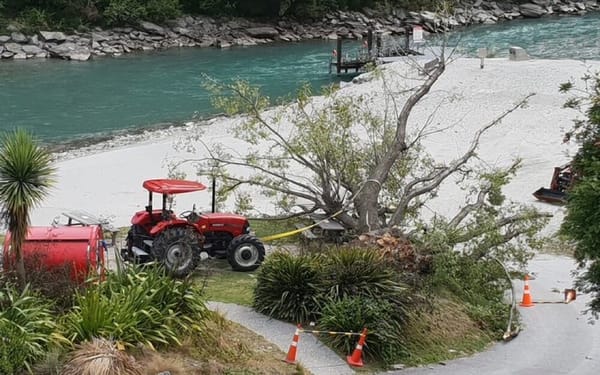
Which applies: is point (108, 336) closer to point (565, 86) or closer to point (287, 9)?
point (565, 86)

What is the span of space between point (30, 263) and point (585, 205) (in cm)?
745

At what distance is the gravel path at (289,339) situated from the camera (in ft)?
44.1

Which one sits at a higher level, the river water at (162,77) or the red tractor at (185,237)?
the river water at (162,77)

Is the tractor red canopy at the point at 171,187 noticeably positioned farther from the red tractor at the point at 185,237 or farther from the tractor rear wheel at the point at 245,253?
the tractor rear wheel at the point at 245,253

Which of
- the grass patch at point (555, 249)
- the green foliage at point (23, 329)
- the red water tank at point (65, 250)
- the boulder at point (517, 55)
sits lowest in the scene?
the grass patch at point (555, 249)

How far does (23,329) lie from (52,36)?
175 feet

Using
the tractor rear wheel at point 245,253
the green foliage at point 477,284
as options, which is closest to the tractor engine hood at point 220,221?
the tractor rear wheel at point 245,253

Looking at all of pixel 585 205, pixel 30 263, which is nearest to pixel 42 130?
pixel 30 263

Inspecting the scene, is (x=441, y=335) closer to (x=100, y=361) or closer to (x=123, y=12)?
(x=100, y=361)

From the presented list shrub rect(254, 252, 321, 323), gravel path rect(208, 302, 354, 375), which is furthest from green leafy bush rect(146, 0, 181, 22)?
shrub rect(254, 252, 321, 323)

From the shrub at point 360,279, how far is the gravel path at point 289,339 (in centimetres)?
86

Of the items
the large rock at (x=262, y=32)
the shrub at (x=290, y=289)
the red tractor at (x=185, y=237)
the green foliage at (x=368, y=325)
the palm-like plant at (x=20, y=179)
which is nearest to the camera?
the palm-like plant at (x=20, y=179)

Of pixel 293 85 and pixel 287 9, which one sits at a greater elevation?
pixel 287 9

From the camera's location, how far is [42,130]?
39844 millimetres
